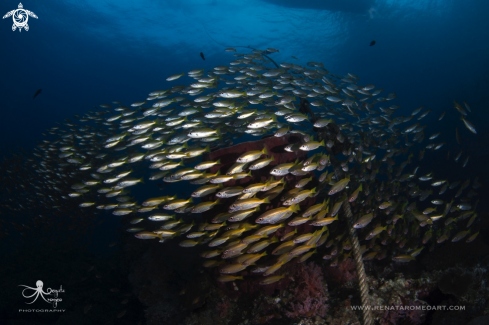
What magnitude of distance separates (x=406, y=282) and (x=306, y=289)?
2.26 metres

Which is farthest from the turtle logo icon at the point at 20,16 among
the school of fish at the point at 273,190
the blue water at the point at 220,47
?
the school of fish at the point at 273,190

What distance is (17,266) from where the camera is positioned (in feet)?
37.6

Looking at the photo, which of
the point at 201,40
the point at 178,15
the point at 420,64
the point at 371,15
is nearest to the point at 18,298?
the point at 178,15

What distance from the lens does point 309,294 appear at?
4.92 metres

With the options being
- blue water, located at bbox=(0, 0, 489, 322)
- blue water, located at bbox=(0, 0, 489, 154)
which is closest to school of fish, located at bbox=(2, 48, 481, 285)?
blue water, located at bbox=(0, 0, 489, 322)

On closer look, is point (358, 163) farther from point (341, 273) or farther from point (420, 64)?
point (420, 64)

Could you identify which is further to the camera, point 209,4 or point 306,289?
point 209,4

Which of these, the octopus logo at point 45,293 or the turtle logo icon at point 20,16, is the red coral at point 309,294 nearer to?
the octopus logo at point 45,293

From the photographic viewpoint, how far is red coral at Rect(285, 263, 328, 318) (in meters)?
4.73

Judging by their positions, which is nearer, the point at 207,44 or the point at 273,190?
the point at 273,190

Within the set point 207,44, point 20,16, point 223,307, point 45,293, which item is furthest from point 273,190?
point 20,16

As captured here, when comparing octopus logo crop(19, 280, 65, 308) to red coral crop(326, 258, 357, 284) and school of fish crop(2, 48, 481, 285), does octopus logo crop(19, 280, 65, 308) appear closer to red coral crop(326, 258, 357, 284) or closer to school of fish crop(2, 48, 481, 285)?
school of fish crop(2, 48, 481, 285)

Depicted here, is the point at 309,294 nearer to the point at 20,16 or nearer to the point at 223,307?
the point at 223,307

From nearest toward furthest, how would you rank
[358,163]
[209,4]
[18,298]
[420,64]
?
1. [358,163]
2. [18,298]
3. [209,4]
4. [420,64]
